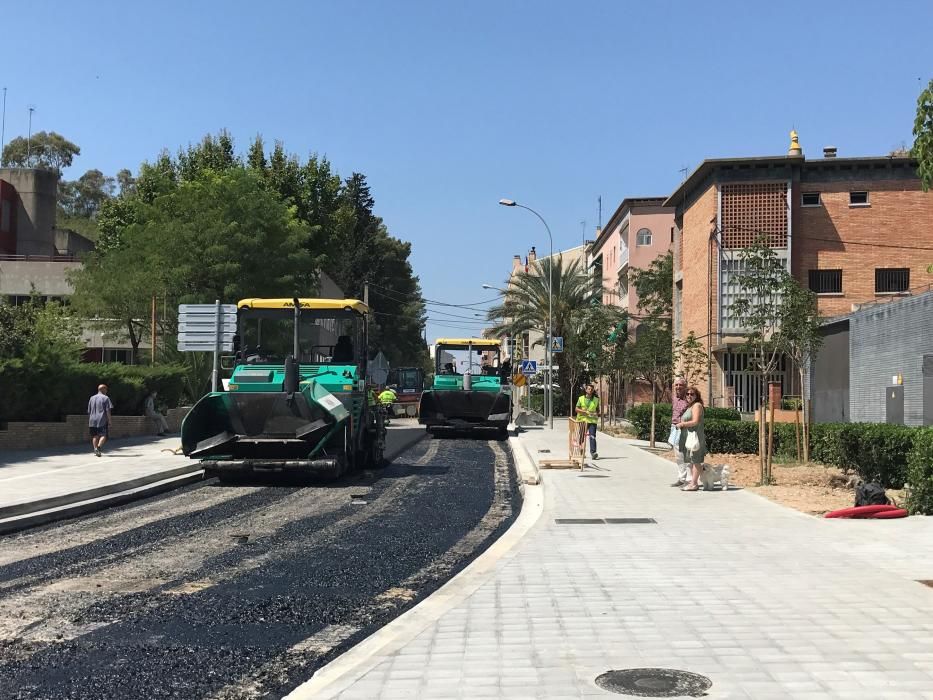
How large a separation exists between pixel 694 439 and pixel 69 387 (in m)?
16.5

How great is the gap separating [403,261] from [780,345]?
76.4 meters

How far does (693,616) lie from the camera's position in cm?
628

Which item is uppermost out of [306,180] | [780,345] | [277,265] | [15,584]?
[306,180]

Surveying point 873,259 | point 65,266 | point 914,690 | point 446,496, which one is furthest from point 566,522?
point 65,266

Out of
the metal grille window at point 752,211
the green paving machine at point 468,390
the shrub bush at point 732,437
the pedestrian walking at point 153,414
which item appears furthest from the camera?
the metal grille window at point 752,211

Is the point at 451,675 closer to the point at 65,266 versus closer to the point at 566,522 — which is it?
the point at 566,522

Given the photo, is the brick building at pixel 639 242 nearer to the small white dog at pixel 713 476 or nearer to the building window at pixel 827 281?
the building window at pixel 827 281

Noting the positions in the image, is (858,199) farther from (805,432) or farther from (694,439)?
(694,439)

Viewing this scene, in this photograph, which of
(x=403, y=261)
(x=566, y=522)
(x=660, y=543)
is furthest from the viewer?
(x=403, y=261)

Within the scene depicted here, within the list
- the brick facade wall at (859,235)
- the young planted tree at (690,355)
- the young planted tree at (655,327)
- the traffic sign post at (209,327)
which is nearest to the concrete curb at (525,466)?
the young planted tree at (690,355)

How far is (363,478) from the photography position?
1759 cm

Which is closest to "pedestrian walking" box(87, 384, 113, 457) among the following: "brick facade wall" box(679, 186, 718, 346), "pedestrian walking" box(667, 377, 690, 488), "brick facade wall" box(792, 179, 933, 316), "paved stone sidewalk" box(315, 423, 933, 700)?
"pedestrian walking" box(667, 377, 690, 488)

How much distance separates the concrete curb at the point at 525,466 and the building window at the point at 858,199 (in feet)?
67.1

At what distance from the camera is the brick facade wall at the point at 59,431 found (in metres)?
22.0
